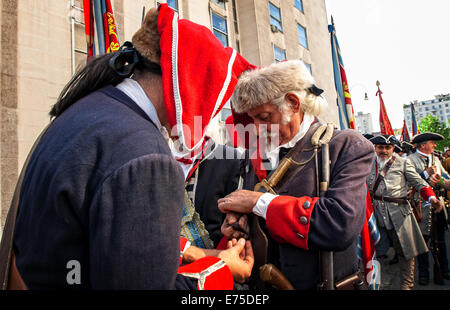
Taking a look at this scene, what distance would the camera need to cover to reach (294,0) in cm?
1967

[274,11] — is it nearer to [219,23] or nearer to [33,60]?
[219,23]

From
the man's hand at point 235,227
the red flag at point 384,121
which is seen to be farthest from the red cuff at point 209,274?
the red flag at point 384,121

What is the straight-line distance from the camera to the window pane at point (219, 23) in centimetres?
1295

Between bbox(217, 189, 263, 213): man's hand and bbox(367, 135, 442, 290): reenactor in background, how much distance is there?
3343 mm

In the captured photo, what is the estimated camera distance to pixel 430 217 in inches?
193

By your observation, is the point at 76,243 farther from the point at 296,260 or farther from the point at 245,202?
the point at 296,260

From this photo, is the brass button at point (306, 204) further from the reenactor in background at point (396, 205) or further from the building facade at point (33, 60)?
the building facade at point (33, 60)

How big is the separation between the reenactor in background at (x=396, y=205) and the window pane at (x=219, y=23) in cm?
1062

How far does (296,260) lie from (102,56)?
1.51m

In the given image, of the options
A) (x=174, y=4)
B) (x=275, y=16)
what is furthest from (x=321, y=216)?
(x=275, y=16)

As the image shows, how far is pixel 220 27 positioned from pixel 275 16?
5763mm

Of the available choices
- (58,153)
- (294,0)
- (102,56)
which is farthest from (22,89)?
(294,0)

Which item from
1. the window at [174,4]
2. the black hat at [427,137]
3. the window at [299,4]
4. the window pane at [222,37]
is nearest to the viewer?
Result: the black hat at [427,137]
